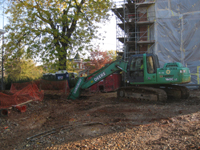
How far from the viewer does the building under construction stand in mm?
18688

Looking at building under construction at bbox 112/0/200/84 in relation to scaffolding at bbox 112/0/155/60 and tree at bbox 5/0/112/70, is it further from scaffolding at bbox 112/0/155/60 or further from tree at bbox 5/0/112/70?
tree at bbox 5/0/112/70

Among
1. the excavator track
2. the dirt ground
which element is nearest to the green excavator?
the excavator track

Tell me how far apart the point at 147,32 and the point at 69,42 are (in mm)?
10448

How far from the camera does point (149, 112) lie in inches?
288

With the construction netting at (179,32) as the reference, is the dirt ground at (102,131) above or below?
below

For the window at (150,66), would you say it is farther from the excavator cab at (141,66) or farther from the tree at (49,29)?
the tree at (49,29)

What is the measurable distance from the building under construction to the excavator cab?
10100mm

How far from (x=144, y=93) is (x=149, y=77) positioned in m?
0.89

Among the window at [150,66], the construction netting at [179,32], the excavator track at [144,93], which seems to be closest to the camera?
the excavator track at [144,93]

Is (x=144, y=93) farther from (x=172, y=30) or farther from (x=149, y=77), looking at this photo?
(x=172, y=30)

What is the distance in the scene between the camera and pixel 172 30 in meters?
19.3

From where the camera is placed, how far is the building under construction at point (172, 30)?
18.7 metres

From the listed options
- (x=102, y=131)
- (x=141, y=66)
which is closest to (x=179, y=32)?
(x=141, y=66)

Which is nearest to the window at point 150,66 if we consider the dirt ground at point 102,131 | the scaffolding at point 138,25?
the dirt ground at point 102,131
